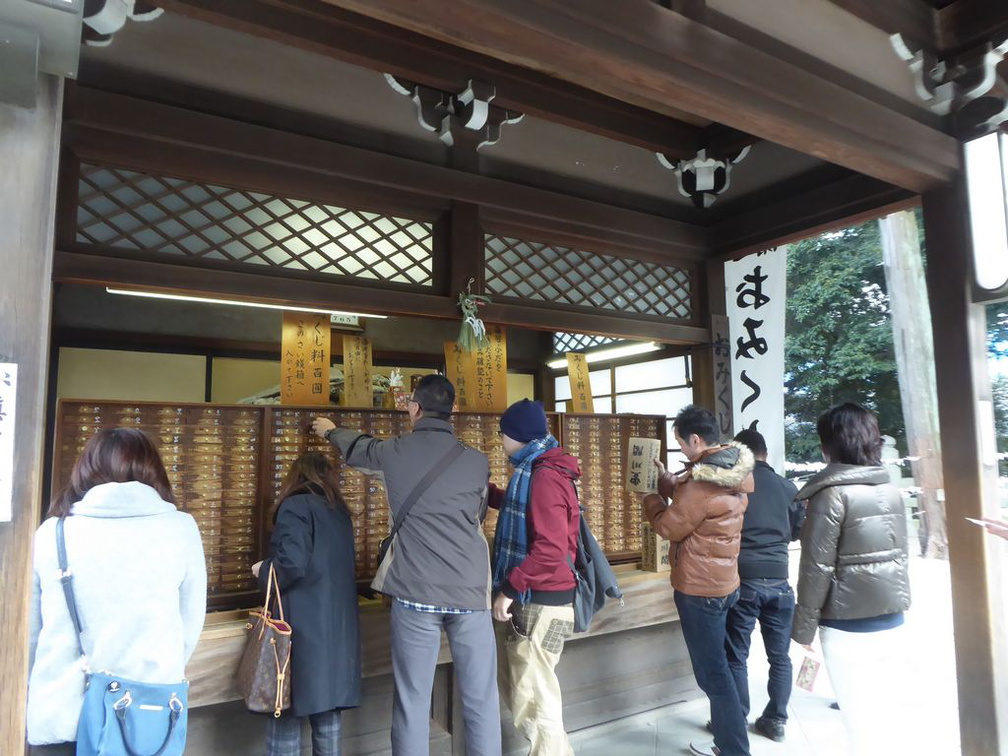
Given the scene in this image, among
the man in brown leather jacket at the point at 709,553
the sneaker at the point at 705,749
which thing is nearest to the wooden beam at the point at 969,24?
the man in brown leather jacket at the point at 709,553

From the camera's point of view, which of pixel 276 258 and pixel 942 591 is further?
pixel 942 591

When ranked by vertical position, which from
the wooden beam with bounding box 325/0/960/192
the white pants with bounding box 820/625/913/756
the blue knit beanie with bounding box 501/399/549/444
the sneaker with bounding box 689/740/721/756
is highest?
the wooden beam with bounding box 325/0/960/192

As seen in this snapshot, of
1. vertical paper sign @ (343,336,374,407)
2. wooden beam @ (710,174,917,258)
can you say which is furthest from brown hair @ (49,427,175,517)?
wooden beam @ (710,174,917,258)

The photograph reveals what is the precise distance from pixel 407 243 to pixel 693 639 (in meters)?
3.01

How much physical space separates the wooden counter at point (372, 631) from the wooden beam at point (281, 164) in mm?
2421

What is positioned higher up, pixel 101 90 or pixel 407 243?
pixel 101 90

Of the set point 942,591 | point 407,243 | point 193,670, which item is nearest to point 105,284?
point 407,243

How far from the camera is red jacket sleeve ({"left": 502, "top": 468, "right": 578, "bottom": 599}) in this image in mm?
3318

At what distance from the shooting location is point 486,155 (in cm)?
450

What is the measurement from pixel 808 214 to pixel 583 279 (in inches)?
69.1

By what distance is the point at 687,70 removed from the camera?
9.00 ft

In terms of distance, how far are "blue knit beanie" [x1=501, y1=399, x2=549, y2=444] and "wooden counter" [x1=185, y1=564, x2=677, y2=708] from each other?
1.35 meters

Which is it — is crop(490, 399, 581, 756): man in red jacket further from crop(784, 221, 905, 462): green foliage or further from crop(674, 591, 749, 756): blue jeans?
crop(784, 221, 905, 462): green foliage

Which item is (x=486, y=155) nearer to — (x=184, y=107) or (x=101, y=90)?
(x=184, y=107)
